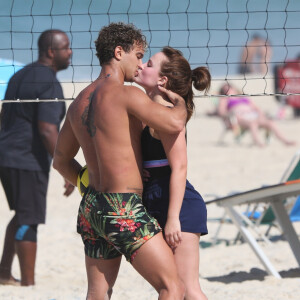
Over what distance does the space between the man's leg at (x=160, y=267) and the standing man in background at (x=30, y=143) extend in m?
1.95

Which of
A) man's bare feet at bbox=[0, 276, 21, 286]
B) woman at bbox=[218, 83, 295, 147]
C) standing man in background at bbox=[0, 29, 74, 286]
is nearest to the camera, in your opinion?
standing man in background at bbox=[0, 29, 74, 286]

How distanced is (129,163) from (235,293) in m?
1.76

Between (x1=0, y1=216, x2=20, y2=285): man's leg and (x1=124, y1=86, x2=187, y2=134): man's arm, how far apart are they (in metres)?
2.26

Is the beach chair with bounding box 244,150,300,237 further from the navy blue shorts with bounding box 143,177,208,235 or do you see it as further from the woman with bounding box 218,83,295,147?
the woman with bounding box 218,83,295,147

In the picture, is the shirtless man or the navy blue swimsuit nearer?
the shirtless man

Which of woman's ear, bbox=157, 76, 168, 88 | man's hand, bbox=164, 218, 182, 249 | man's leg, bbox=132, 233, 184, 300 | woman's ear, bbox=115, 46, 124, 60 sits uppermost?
woman's ear, bbox=115, 46, 124, 60

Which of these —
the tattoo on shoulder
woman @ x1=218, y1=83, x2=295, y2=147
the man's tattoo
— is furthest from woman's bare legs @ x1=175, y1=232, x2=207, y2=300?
woman @ x1=218, y1=83, x2=295, y2=147

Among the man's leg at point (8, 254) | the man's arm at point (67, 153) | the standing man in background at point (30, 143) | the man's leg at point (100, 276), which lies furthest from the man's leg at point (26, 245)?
the man's leg at point (100, 276)

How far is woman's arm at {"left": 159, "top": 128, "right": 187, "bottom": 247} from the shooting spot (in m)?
2.88

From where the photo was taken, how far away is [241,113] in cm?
1352

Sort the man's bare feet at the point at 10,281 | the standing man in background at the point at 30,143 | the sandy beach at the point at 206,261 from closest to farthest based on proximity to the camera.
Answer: the sandy beach at the point at 206,261 → the standing man in background at the point at 30,143 → the man's bare feet at the point at 10,281

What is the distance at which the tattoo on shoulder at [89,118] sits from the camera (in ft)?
9.61

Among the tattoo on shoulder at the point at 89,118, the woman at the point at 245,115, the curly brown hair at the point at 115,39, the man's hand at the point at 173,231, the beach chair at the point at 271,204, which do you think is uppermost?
the curly brown hair at the point at 115,39

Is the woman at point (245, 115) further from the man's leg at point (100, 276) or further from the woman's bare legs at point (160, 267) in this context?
the woman's bare legs at point (160, 267)
